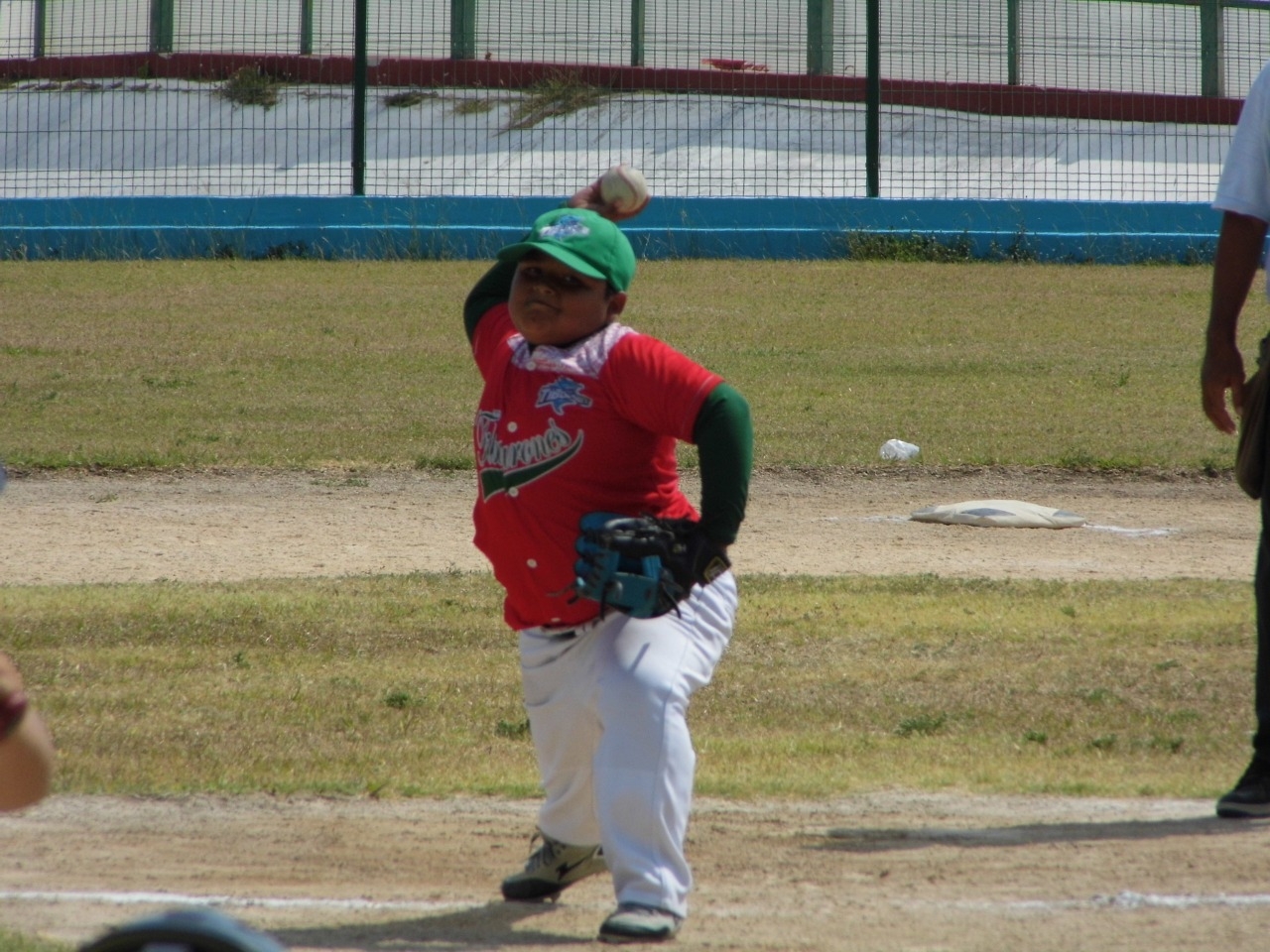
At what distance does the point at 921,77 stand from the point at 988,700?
15407mm

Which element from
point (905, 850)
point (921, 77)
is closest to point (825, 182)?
point (921, 77)

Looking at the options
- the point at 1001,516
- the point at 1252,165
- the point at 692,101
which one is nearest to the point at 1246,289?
the point at 1252,165

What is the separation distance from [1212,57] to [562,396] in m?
18.4

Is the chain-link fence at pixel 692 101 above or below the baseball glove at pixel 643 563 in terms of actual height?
above

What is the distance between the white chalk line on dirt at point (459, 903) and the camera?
3648mm

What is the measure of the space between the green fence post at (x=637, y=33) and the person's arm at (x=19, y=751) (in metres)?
18.3

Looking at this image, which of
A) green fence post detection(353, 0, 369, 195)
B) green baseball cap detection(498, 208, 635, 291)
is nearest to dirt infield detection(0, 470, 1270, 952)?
green baseball cap detection(498, 208, 635, 291)

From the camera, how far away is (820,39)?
19828 mm

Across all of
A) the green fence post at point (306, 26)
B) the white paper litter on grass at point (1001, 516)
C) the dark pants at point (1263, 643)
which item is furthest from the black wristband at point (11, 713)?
the green fence post at point (306, 26)

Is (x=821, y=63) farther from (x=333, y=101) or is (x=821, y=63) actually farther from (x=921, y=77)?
(x=333, y=101)

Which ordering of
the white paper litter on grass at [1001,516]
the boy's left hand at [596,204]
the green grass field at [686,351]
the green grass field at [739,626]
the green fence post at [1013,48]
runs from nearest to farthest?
the boy's left hand at [596,204], the green grass field at [739,626], the white paper litter on grass at [1001,516], the green grass field at [686,351], the green fence post at [1013,48]

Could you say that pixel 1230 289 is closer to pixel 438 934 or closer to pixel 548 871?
pixel 548 871

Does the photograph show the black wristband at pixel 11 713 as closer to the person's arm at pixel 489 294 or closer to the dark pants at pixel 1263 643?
the person's arm at pixel 489 294

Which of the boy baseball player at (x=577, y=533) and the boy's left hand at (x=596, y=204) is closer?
the boy baseball player at (x=577, y=533)
